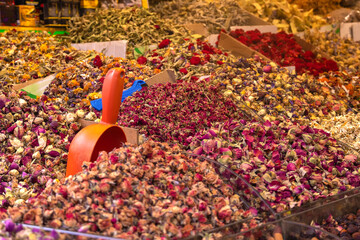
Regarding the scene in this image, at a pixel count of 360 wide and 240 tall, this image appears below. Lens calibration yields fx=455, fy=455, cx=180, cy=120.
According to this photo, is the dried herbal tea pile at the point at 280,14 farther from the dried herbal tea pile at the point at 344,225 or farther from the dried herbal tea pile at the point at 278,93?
the dried herbal tea pile at the point at 344,225

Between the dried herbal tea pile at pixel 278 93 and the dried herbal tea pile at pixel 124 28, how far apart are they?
2.94ft

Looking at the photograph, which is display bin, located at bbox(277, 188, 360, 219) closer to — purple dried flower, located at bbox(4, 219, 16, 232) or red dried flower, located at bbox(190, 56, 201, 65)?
purple dried flower, located at bbox(4, 219, 16, 232)

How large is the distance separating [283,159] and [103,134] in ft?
2.08

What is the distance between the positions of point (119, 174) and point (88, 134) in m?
0.42

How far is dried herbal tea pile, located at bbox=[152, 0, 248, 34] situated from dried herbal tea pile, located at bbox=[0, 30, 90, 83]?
1.55 metres

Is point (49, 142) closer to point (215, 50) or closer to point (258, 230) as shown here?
point (258, 230)

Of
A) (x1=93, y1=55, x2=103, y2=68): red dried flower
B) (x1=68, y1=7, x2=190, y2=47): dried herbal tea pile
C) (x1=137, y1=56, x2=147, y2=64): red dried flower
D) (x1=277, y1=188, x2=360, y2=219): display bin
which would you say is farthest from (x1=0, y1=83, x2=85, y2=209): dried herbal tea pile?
(x1=68, y1=7, x2=190, y2=47): dried herbal tea pile

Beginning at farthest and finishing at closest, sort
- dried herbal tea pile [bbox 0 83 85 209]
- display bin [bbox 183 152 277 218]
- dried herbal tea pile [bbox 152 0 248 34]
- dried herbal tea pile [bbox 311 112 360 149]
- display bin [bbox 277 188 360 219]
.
A: dried herbal tea pile [bbox 152 0 248 34], dried herbal tea pile [bbox 311 112 360 149], dried herbal tea pile [bbox 0 83 85 209], display bin [bbox 183 152 277 218], display bin [bbox 277 188 360 219]

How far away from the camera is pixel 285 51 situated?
365 centimetres

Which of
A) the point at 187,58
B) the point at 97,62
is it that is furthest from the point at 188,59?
the point at 97,62

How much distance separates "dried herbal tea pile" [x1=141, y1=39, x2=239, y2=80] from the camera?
2.82m

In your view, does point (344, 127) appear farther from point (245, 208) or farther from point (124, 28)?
point (124, 28)

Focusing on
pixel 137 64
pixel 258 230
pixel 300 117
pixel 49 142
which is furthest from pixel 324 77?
pixel 258 230

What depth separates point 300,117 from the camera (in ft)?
8.05
